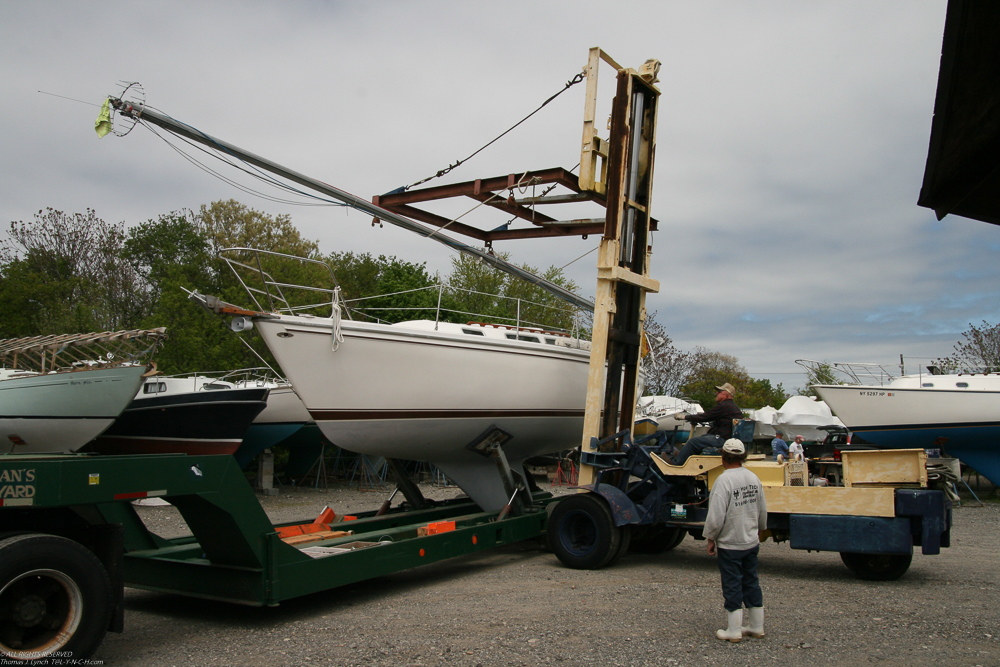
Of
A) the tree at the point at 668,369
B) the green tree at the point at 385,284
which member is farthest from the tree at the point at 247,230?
the tree at the point at 668,369

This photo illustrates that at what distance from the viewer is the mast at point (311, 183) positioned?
6.59m

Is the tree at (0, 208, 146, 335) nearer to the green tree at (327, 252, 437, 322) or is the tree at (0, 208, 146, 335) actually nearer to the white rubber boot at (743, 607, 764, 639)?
the green tree at (327, 252, 437, 322)

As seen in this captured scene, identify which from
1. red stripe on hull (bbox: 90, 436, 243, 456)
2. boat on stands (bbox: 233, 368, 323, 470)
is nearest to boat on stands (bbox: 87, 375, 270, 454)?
red stripe on hull (bbox: 90, 436, 243, 456)

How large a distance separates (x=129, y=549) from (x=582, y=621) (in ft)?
11.5

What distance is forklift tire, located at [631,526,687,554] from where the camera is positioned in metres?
8.06

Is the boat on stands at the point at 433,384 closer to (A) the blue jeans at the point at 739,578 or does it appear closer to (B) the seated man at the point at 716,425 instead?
(B) the seated man at the point at 716,425

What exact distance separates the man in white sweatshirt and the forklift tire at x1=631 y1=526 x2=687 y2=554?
10.7 feet

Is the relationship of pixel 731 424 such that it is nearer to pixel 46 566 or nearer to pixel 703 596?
pixel 703 596

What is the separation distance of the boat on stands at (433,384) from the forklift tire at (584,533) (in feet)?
4.59

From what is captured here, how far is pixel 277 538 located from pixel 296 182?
4160 millimetres

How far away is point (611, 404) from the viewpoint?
27.7 ft

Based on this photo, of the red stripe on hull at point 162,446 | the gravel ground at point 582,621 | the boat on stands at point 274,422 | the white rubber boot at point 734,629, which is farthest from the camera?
the boat on stands at point 274,422

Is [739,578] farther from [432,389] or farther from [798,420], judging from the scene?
[798,420]

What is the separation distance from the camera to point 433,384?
25.6ft
